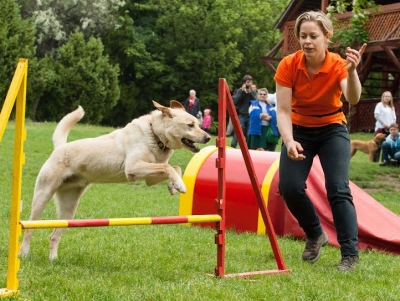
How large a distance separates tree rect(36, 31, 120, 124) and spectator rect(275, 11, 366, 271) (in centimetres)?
2994

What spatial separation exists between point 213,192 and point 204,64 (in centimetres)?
3811

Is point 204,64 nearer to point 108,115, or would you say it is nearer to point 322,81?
point 108,115

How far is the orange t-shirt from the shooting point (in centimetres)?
528

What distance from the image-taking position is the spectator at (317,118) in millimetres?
5230

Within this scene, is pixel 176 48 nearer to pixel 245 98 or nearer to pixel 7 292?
pixel 245 98

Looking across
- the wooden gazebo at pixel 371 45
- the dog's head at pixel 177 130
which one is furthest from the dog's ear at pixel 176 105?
the wooden gazebo at pixel 371 45

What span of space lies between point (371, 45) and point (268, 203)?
18207 millimetres

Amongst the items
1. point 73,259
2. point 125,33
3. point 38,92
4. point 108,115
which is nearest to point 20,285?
point 73,259

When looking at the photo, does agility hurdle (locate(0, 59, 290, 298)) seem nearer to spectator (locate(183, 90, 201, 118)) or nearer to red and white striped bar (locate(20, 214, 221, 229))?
red and white striped bar (locate(20, 214, 221, 229))

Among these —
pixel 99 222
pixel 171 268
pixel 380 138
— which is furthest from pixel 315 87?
pixel 380 138

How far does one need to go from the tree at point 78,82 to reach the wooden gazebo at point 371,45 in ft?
30.8

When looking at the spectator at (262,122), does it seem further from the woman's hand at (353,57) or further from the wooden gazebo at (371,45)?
the woman's hand at (353,57)

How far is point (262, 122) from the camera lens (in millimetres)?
14383

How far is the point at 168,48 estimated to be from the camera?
45188 millimetres
